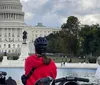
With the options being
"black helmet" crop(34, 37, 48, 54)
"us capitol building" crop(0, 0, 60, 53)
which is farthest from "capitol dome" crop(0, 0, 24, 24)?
"black helmet" crop(34, 37, 48, 54)

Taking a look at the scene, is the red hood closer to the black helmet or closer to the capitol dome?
the black helmet

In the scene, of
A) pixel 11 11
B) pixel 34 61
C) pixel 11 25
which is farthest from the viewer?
pixel 11 25

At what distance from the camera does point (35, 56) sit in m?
6.02

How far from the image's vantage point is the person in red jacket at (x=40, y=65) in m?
5.91

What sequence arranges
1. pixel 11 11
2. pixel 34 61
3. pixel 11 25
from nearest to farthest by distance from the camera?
pixel 34 61 < pixel 11 11 < pixel 11 25

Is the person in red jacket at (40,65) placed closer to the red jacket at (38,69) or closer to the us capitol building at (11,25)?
the red jacket at (38,69)

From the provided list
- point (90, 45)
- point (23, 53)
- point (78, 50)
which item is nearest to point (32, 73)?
point (23, 53)

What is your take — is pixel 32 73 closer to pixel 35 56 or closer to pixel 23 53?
pixel 35 56

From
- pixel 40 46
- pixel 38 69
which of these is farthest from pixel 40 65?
pixel 40 46

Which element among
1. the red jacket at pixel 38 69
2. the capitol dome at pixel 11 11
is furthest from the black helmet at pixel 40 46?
the capitol dome at pixel 11 11

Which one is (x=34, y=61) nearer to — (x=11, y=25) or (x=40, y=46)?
(x=40, y=46)

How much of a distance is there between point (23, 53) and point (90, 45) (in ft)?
83.6

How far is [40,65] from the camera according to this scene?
5.95 meters

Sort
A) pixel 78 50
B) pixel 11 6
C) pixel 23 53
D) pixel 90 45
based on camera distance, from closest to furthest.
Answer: pixel 23 53
pixel 90 45
pixel 78 50
pixel 11 6
